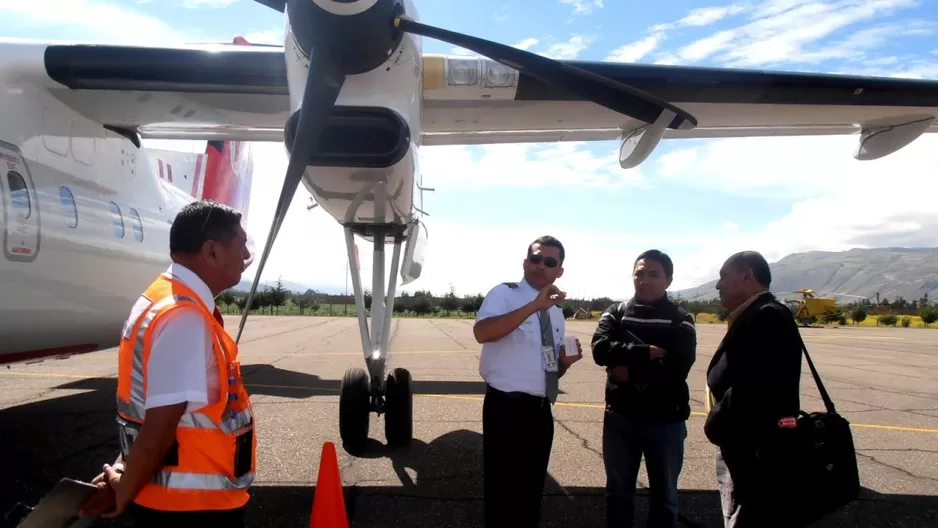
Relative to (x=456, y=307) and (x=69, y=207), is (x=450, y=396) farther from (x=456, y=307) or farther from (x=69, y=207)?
(x=456, y=307)

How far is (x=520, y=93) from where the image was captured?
16.2 ft

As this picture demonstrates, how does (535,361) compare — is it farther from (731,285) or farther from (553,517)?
(553,517)

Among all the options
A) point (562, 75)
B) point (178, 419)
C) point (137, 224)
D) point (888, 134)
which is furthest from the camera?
point (137, 224)

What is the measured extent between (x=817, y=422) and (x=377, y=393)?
3566 mm

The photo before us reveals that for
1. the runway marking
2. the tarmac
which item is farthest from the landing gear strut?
the runway marking

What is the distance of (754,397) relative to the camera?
2330mm

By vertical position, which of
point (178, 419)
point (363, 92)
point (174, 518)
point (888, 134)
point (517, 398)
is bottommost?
point (174, 518)

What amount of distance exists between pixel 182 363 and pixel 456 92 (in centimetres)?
352

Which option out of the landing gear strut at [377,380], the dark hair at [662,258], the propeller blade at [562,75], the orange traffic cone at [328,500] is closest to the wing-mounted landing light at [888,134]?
the propeller blade at [562,75]

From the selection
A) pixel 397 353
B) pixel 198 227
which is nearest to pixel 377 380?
pixel 198 227

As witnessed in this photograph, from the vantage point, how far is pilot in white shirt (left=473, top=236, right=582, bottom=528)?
9.21 ft

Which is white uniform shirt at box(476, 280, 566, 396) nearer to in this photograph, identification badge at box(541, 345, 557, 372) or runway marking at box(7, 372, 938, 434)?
identification badge at box(541, 345, 557, 372)

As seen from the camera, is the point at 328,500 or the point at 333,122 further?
the point at 333,122

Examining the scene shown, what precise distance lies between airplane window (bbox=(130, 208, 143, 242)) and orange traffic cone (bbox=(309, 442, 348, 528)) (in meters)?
4.14
